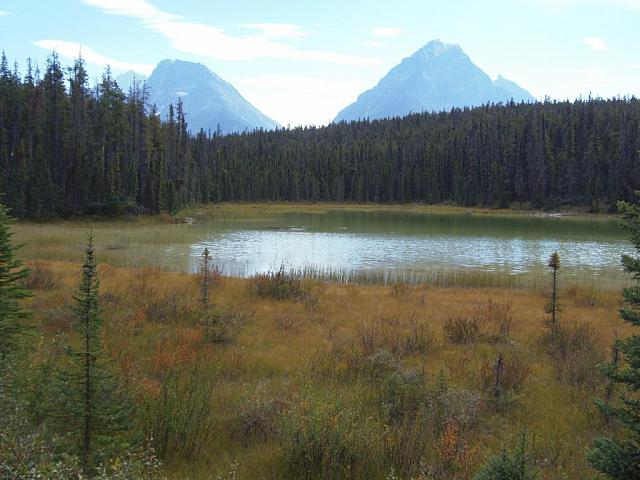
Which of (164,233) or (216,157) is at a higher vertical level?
(216,157)

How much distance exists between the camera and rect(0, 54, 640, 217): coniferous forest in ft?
209

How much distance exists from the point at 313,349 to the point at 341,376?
217cm

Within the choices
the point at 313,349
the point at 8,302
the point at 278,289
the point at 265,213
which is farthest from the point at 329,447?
the point at 265,213

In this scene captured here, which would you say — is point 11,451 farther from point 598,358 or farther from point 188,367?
point 598,358

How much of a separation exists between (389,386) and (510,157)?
123680 mm

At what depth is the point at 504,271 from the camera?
30578mm

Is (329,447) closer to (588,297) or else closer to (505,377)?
(505,377)

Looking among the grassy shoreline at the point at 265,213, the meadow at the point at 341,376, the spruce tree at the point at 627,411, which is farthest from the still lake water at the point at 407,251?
the spruce tree at the point at 627,411

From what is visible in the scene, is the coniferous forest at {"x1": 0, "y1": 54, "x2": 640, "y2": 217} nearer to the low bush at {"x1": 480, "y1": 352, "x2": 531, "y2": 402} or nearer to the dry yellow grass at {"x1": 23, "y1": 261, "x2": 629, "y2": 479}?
the dry yellow grass at {"x1": 23, "y1": 261, "x2": 629, "y2": 479}

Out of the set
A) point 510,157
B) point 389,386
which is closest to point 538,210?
point 510,157

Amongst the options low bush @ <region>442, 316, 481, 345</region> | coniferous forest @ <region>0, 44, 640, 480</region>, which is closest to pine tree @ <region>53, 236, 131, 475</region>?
coniferous forest @ <region>0, 44, 640, 480</region>

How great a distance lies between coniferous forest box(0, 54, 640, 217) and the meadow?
1997 inches

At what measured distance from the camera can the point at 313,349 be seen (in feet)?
39.5

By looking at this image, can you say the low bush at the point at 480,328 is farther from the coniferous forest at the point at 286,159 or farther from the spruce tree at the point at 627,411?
the coniferous forest at the point at 286,159
